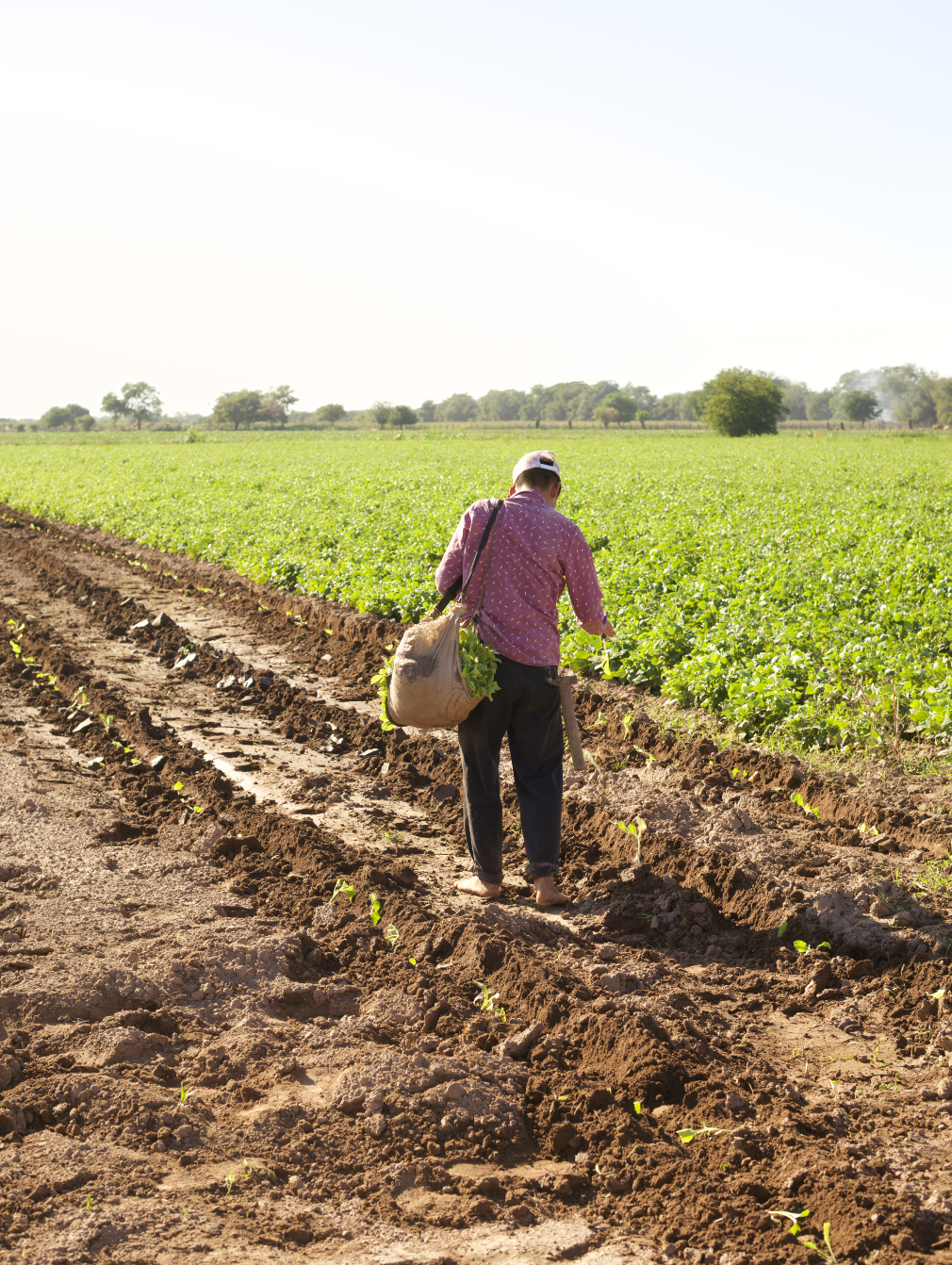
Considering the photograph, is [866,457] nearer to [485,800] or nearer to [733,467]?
[733,467]

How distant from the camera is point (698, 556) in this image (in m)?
14.7

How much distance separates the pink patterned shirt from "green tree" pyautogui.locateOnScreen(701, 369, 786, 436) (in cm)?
9055

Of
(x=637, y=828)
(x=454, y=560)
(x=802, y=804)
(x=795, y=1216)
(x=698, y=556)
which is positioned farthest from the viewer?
(x=698, y=556)

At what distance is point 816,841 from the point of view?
5.95 m

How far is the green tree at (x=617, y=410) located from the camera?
151750mm

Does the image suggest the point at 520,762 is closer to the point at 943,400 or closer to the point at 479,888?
the point at 479,888

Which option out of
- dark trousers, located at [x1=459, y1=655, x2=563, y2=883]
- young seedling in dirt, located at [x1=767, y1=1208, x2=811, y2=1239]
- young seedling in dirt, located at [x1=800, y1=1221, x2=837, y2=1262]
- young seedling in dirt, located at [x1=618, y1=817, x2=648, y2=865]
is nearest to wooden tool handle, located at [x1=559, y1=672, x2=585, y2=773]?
dark trousers, located at [x1=459, y1=655, x2=563, y2=883]

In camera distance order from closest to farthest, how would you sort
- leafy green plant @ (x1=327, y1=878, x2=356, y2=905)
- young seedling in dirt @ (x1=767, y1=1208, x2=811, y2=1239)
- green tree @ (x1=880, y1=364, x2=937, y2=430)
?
young seedling in dirt @ (x1=767, y1=1208, x2=811, y2=1239) < leafy green plant @ (x1=327, y1=878, x2=356, y2=905) < green tree @ (x1=880, y1=364, x2=937, y2=430)

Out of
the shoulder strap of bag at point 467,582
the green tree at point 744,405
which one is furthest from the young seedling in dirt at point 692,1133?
the green tree at point 744,405

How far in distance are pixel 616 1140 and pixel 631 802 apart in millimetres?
3165

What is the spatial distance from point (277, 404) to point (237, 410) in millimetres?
6498

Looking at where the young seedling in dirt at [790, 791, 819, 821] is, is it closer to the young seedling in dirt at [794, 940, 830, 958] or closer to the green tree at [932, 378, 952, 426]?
the young seedling in dirt at [794, 940, 830, 958]

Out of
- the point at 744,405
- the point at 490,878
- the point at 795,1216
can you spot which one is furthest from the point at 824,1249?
the point at 744,405

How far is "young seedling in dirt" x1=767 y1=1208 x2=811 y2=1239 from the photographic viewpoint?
9.59ft
